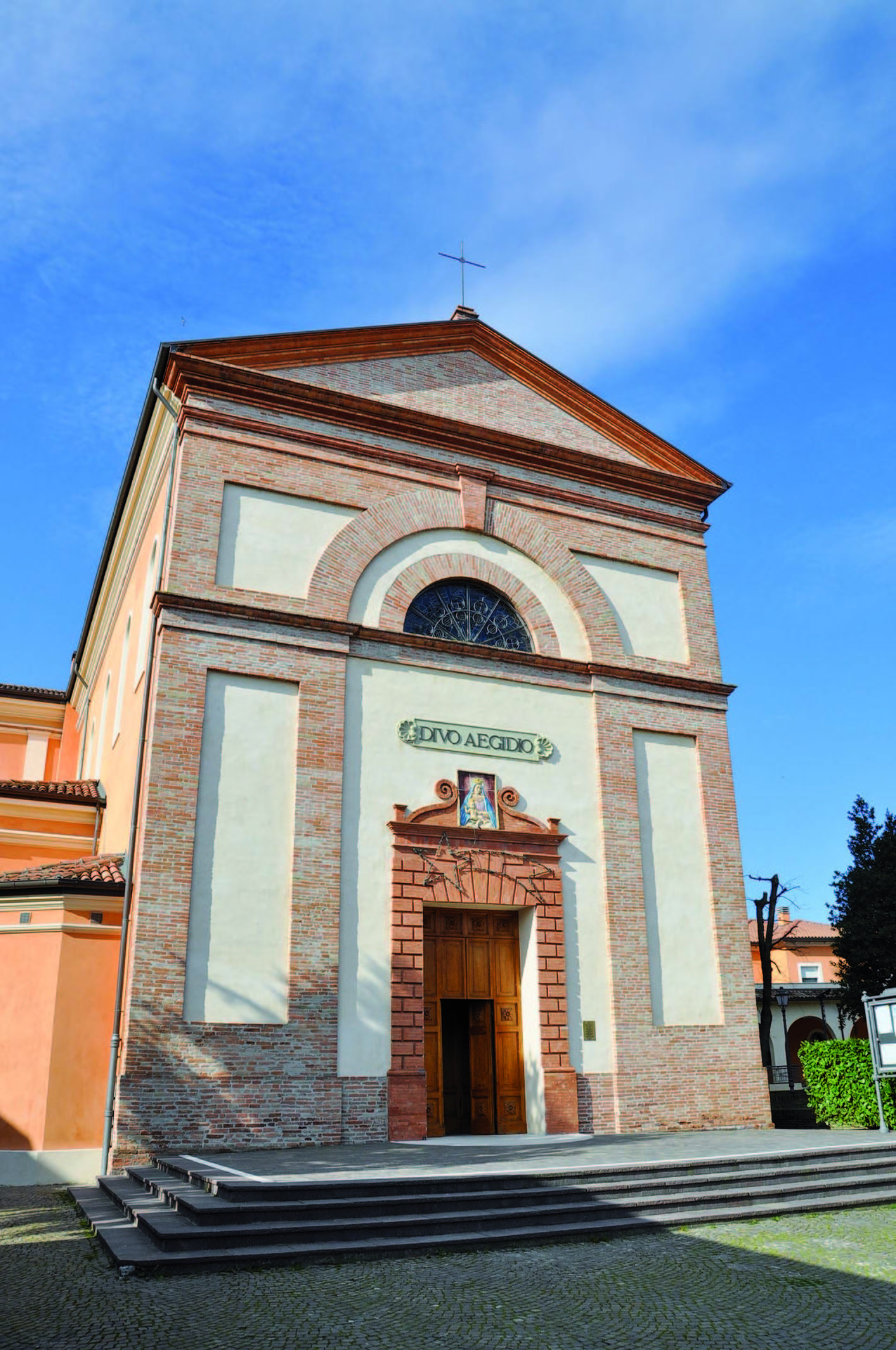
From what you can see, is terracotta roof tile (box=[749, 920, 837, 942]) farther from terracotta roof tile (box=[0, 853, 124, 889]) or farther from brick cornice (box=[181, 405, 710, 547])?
terracotta roof tile (box=[0, 853, 124, 889])

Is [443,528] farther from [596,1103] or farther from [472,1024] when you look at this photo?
[596,1103]

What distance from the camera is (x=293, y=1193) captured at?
832 centimetres

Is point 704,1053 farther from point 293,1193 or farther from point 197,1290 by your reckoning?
point 197,1290

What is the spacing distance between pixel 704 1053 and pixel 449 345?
11923mm

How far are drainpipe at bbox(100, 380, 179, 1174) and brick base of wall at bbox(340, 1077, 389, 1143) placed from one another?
2702 mm

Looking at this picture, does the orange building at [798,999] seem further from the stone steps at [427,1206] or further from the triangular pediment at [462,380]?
the stone steps at [427,1206]

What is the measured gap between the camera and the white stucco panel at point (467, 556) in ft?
50.0

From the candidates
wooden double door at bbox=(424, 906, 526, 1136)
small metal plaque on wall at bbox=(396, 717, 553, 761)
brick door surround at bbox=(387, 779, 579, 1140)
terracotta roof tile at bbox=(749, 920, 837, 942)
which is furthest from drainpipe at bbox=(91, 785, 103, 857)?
terracotta roof tile at bbox=(749, 920, 837, 942)

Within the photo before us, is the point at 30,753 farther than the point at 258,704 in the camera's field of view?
Yes

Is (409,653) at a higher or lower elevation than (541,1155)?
higher

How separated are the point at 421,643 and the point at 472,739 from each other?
1580 mm

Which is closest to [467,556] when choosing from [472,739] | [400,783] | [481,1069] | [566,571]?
[566,571]

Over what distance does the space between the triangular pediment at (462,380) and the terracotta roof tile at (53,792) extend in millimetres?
8025

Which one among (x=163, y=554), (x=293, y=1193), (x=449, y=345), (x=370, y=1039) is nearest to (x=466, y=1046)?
(x=370, y=1039)
